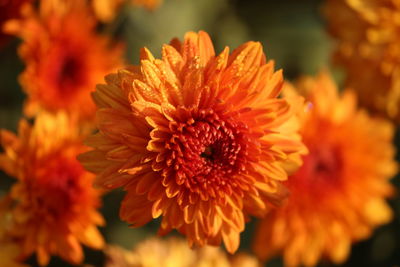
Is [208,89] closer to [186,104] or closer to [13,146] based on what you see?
[186,104]

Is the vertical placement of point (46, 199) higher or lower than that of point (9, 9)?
lower

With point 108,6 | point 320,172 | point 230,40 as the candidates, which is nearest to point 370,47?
point 320,172

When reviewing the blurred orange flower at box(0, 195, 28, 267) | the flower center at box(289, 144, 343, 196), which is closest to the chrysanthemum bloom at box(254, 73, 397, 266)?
the flower center at box(289, 144, 343, 196)

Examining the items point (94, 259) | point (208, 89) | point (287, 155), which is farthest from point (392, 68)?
point (94, 259)

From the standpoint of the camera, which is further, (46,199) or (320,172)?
(320,172)

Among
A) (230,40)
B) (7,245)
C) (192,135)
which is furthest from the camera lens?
(230,40)

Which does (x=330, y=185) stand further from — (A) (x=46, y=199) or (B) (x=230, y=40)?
(A) (x=46, y=199)

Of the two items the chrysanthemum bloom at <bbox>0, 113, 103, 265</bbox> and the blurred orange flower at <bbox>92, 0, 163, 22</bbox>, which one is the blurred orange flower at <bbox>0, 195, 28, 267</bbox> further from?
the blurred orange flower at <bbox>92, 0, 163, 22</bbox>
